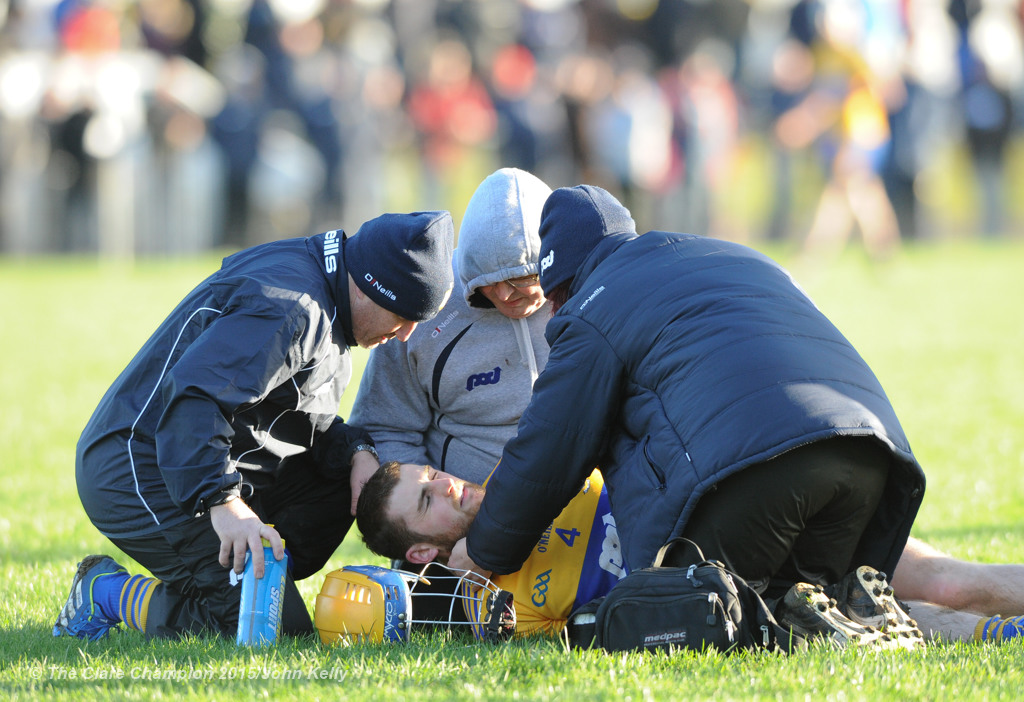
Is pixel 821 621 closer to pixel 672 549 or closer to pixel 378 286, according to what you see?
pixel 672 549

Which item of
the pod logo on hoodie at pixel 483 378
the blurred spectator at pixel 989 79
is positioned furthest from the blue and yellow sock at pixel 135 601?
the blurred spectator at pixel 989 79

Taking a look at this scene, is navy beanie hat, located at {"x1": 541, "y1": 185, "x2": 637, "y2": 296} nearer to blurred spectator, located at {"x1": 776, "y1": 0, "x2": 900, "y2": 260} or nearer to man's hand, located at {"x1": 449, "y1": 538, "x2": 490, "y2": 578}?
man's hand, located at {"x1": 449, "y1": 538, "x2": 490, "y2": 578}

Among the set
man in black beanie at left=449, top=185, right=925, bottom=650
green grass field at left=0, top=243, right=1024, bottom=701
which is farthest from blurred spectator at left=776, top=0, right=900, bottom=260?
man in black beanie at left=449, top=185, right=925, bottom=650

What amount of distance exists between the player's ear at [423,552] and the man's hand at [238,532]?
2.60 feet

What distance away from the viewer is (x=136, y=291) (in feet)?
51.0

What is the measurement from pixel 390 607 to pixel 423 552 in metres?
0.49

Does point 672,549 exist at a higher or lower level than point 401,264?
lower

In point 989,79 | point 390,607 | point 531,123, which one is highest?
point 989,79

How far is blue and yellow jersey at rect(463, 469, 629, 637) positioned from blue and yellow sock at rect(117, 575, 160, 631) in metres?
1.19

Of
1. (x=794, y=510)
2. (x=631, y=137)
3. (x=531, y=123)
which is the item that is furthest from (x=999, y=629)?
(x=531, y=123)

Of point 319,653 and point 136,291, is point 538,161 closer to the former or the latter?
point 136,291

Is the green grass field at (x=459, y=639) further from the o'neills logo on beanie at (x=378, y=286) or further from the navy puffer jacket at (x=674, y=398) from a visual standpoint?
the o'neills logo on beanie at (x=378, y=286)

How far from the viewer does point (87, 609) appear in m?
4.46

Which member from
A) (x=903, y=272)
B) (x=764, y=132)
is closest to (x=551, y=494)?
(x=903, y=272)
